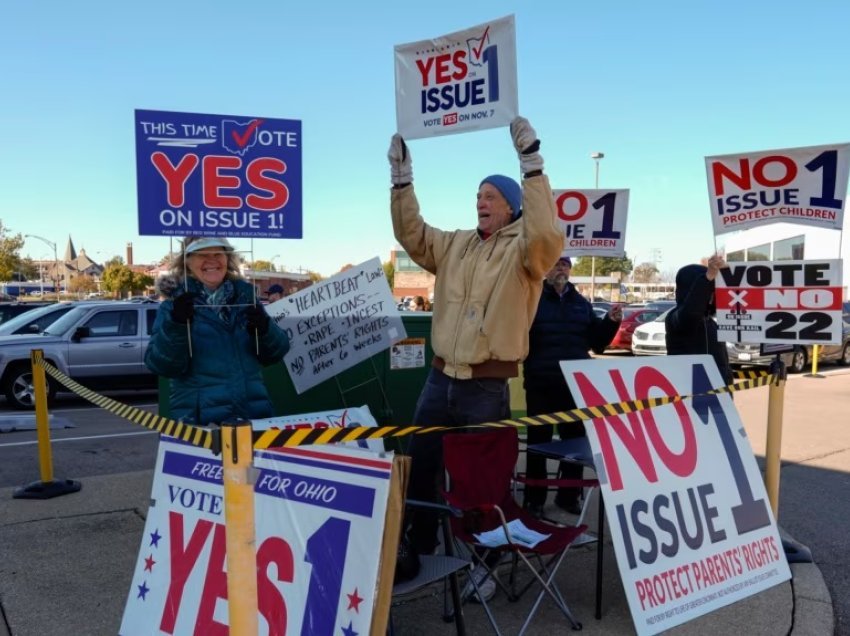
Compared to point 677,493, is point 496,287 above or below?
above

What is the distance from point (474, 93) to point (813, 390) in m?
11.6

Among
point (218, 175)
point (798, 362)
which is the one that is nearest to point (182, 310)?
point (218, 175)

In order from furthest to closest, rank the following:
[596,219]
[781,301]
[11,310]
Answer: [11,310] < [596,219] < [781,301]

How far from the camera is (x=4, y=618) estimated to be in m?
3.51

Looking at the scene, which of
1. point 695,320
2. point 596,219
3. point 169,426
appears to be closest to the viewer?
point 169,426

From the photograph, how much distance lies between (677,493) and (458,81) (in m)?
2.53

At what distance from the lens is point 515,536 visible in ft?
Result: 11.1

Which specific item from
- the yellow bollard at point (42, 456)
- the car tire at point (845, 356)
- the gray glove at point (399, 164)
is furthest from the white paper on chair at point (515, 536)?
the car tire at point (845, 356)

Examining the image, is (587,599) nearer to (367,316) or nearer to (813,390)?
(367,316)

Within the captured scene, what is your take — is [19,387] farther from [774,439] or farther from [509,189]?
[774,439]

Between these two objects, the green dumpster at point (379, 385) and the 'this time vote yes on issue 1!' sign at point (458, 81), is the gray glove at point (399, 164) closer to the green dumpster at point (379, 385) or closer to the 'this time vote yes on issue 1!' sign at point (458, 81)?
the 'this time vote yes on issue 1!' sign at point (458, 81)

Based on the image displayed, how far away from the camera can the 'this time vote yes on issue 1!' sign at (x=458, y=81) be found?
3.74 m

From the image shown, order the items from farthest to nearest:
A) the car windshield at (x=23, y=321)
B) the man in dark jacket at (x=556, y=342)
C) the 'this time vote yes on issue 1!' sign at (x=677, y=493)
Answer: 1. the car windshield at (x=23, y=321)
2. the man in dark jacket at (x=556, y=342)
3. the 'this time vote yes on issue 1!' sign at (x=677, y=493)

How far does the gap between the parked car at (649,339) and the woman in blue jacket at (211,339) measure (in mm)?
15043
